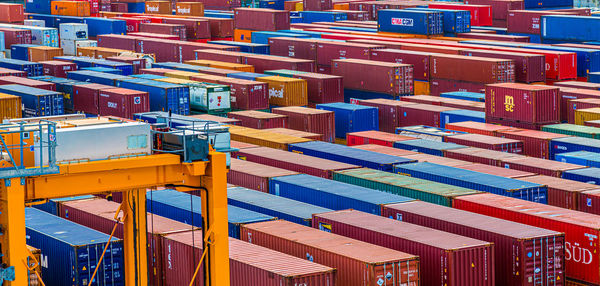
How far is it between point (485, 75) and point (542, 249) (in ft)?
110

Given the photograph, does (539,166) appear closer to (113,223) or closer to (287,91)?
(113,223)

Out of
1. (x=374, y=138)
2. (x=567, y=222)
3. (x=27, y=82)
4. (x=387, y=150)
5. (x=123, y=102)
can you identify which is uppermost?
(x=27, y=82)

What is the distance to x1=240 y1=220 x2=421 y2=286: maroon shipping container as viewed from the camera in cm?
2594

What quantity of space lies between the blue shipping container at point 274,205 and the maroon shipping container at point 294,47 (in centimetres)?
4032

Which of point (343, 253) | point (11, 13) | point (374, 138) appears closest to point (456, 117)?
point (374, 138)

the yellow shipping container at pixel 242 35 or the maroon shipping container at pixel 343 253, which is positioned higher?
the yellow shipping container at pixel 242 35

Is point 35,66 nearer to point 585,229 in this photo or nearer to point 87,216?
point 87,216

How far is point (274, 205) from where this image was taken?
110ft

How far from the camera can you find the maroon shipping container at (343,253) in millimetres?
25938

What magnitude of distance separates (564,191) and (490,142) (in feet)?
33.6

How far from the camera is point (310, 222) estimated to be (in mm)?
31406

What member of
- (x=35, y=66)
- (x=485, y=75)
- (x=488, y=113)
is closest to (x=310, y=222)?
(x=488, y=113)

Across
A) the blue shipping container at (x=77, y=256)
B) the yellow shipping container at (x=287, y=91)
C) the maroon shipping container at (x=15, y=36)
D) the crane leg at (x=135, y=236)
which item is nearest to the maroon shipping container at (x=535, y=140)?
the yellow shipping container at (x=287, y=91)

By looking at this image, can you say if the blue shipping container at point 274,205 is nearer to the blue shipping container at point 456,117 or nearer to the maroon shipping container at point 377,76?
the blue shipping container at point 456,117
